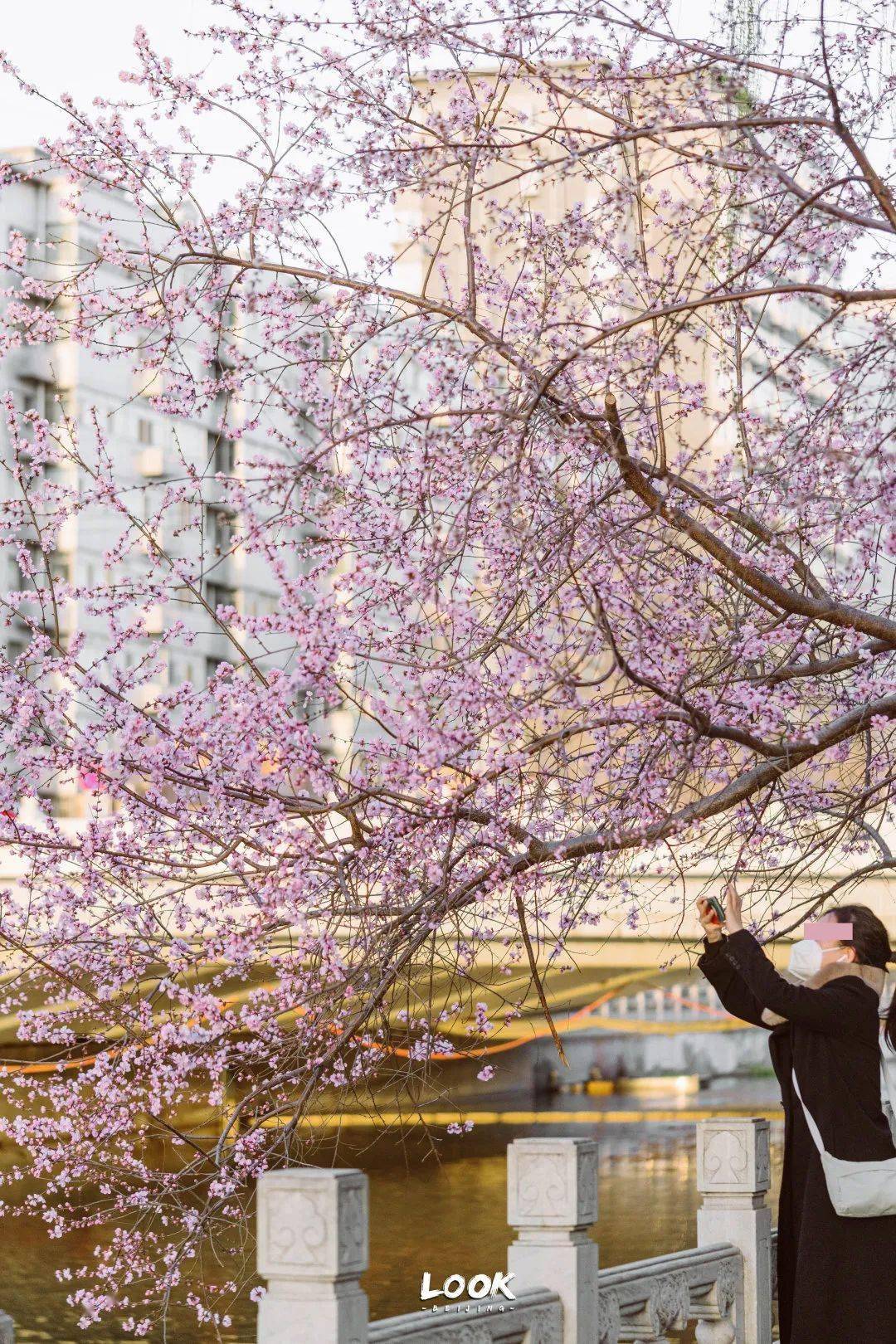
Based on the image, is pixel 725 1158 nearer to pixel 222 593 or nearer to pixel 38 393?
pixel 38 393

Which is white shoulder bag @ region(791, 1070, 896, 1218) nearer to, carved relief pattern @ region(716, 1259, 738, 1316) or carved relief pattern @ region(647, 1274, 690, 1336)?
carved relief pattern @ region(647, 1274, 690, 1336)

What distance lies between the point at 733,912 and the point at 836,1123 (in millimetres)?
719

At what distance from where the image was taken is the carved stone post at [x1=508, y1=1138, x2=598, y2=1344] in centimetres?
682

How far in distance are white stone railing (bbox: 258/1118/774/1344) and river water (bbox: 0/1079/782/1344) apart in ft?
8.66

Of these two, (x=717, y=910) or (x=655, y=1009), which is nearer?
(x=717, y=910)

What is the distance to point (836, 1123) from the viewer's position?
605 centimetres

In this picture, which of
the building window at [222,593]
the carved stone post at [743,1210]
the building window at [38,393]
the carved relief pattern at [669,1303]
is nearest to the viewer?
the carved relief pattern at [669,1303]

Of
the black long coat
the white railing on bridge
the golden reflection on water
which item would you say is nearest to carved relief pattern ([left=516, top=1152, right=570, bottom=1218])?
the black long coat

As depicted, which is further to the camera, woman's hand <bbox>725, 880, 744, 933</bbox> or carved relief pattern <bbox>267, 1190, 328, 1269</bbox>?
woman's hand <bbox>725, 880, 744, 933</bbox>

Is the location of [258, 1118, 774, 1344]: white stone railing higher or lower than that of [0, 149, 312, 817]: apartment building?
lower

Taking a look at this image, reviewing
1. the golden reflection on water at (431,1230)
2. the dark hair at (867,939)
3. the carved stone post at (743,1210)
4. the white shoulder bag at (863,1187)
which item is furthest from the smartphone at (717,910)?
the golden reflection on water at (431,1230)

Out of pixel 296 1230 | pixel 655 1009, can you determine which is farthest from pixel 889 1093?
pixel 655 1009

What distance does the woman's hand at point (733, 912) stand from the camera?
6121 mm

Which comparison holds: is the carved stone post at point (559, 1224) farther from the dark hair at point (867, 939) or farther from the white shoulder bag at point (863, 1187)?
the dark hair at point (867, 939)
